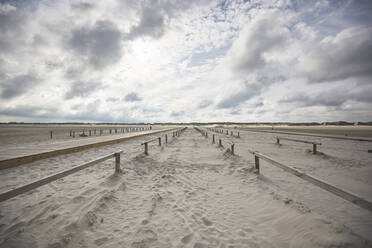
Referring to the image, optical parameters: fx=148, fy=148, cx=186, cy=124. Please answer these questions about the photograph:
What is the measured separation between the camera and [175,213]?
10.3ft

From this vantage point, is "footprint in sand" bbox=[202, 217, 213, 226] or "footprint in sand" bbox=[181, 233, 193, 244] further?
"footprint in sand" bbox=[202, 217, 213, 226]

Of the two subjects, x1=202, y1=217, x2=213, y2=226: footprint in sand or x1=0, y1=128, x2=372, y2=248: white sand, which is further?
x1=202, y1=217, x2=213, y2=226: footprint in sand

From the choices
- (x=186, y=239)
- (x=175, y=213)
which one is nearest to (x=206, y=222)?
(x=186, y=239)

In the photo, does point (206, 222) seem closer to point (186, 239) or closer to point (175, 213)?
point (186, 239)

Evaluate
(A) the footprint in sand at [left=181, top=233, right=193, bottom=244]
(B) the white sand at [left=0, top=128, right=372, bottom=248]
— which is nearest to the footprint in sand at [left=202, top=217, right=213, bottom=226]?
(B) the white sand at [left=0, top=128, right=372, bottom=248]

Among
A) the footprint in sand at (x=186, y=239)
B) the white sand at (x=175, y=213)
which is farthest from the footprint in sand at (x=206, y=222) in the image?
the footprint in sand at (x=186, y=239)

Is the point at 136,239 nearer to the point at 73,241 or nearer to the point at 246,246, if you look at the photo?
the point at 73,241

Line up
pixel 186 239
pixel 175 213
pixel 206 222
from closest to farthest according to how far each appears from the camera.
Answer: pixel 186 239 → pixel 206 222 → pixel 175 213

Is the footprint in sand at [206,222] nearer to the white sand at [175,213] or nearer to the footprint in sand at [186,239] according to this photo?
the white sand at [175,213]

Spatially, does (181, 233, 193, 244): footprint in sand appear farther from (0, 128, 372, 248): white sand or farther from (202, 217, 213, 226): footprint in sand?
(202, 217, 213, 226): footprint in sand

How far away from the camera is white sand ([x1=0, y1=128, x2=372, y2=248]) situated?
7.91 feet

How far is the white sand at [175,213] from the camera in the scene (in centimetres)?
241

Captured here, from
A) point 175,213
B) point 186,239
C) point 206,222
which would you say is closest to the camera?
point 186,239

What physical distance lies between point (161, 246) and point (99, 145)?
37.1 feet
